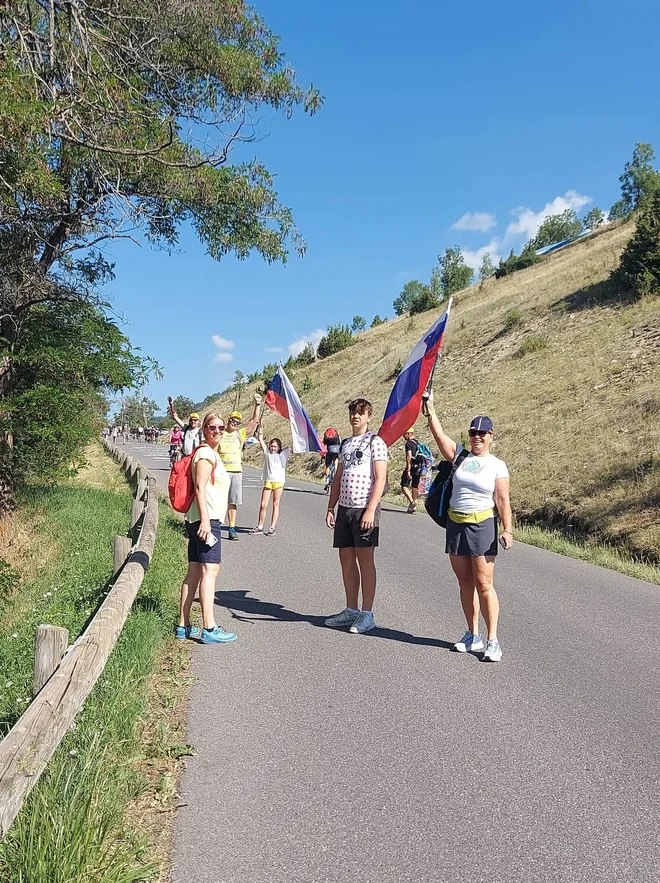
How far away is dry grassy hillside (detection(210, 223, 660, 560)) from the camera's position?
1313 centimetres

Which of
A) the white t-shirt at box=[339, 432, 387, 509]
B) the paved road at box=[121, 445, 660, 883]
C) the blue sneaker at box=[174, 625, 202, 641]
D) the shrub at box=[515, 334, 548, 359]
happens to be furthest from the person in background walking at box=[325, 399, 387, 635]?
the shrub at box=[515, 334, 548, 359]

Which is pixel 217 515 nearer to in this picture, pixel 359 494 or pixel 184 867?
pixel 359 494

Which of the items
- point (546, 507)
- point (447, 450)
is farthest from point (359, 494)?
point (546, 507)

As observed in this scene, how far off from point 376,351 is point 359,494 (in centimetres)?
4640

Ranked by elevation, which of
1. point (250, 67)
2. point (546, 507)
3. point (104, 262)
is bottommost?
point (546, 507)

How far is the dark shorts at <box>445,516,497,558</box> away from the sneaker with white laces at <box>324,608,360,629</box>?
1321 mm

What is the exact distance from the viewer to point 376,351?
5162 cm

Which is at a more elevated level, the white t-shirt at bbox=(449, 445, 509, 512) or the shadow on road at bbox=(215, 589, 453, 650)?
the white t-shirt at bbox=(449, 445, 509, 512)

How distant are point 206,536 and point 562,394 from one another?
18.3m

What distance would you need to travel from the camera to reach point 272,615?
21.5 ft

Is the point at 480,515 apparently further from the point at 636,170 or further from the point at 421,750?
the point at 636,170

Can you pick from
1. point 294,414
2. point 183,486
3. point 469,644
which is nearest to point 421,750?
point 469,644

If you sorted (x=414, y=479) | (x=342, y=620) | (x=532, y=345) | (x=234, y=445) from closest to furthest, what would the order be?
(x=342, y=620) < (x=234, y=445) < (x=414, y=479) < (x=532, y=345)

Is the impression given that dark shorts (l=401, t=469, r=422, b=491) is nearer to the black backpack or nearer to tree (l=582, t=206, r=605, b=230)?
the black backpack
